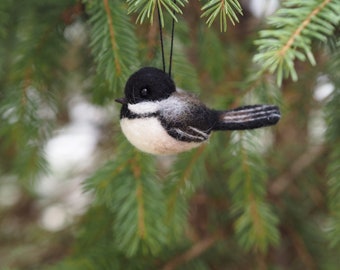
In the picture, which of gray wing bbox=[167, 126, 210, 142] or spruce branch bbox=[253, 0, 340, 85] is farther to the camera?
gray wing bbox=[167, 126, 210, 142]

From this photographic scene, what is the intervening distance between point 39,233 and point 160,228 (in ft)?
2.81

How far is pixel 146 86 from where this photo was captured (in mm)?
672

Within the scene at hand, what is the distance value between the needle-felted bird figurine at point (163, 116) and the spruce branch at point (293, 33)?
0.40ft

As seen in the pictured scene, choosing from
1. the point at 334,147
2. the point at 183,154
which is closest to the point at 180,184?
the point at 183,154

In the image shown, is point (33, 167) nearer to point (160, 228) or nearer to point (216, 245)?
point (160, 228)

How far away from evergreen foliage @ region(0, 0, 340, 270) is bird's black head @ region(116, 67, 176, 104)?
2.9 inches

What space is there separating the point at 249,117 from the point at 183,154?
31 centimetres

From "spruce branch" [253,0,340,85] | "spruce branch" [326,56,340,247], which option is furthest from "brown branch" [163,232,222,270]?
"spruce branch" [253,0,340,85]

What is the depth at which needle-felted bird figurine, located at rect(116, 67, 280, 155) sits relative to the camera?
674 millimetres

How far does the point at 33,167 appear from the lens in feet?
3.46

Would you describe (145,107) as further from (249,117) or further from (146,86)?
(249,117)

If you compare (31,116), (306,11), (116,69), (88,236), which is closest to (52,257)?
(88,236)

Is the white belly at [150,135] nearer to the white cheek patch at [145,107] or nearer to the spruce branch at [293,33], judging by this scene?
the white cheek patch at [145,107]

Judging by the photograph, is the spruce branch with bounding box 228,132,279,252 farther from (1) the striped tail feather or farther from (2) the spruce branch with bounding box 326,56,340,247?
(1) the striped tail feather
